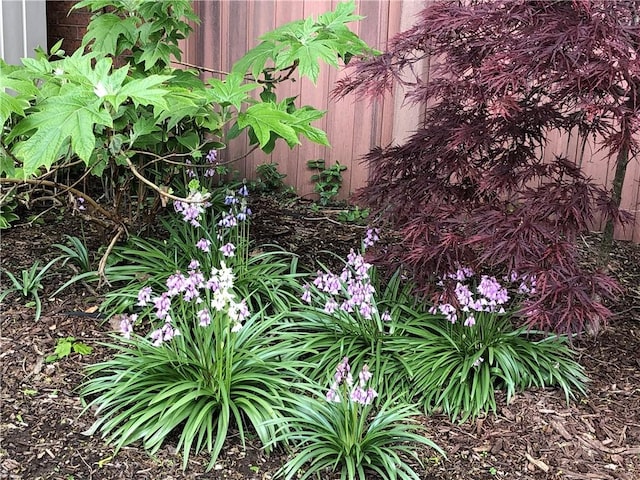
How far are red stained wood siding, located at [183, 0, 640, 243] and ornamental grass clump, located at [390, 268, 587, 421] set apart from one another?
1702mm

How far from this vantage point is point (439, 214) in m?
2.66

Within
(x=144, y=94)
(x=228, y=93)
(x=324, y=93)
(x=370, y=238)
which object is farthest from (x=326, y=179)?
(x=144, y=94)

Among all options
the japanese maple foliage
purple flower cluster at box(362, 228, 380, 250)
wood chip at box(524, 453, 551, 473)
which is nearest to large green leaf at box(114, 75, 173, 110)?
the japanese maple foliage

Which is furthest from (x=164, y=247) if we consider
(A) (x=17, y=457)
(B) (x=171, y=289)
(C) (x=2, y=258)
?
(A) (x=17, y=457)

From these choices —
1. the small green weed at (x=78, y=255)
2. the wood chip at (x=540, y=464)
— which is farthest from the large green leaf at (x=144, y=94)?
the wood chip at (x=540, y=464)

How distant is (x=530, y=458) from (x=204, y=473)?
115 cm

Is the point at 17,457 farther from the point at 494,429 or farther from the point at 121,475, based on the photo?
the point at 494,429

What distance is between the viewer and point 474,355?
2.72m

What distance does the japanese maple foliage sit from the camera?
219cm

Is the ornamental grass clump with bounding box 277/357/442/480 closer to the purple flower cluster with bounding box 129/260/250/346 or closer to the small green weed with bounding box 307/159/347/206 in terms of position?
the purple flower cluster with bounding box 129/260/250/346

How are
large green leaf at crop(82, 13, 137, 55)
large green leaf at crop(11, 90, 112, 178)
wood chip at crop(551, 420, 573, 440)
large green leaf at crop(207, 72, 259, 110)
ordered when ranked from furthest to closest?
1. large green leaf at crop(82, 13, 137, 55)
2. wood chip at crop(551, 420, 573, 440)
3. large green leaf at crop(207, 72, 259, 110)
4. large green leaf at crop(11, 90, 112, 178)

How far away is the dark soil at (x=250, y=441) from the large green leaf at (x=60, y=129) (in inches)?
38.0

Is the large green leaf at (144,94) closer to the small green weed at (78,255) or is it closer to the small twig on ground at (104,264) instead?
the small twig on ground at (104,264)

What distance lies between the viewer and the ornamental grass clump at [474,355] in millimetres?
2652
